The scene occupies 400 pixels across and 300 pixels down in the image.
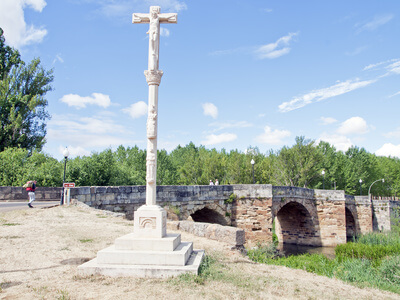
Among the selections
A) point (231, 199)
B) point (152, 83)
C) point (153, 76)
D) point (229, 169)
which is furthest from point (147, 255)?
point (229, 169)

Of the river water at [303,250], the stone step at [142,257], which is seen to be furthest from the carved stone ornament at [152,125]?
the river water at [303,250]

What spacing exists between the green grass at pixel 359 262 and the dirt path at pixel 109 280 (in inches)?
49.2

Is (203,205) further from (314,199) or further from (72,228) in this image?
(314,199)

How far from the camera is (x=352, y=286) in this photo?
470 centimetres

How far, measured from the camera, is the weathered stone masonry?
1229 cm

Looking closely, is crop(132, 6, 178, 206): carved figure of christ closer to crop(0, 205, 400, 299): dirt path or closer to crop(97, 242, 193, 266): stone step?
crop(97, 242, 193, 266): stone step

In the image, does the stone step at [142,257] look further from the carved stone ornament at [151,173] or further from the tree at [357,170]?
the tree at [357,170]

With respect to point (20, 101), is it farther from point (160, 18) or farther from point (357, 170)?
point (357, 170)

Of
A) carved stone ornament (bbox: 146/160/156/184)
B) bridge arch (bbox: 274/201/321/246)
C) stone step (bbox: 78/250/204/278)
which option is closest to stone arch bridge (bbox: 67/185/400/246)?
bridge arch (bbox: 274/201/321/246)

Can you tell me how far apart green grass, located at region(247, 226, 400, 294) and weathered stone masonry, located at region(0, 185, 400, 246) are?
2.59 meters


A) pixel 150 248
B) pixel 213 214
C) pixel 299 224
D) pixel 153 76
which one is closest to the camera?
pixel 150 248

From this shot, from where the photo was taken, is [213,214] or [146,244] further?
[213,214]

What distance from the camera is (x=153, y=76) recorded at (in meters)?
5.34

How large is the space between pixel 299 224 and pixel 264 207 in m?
7.94
